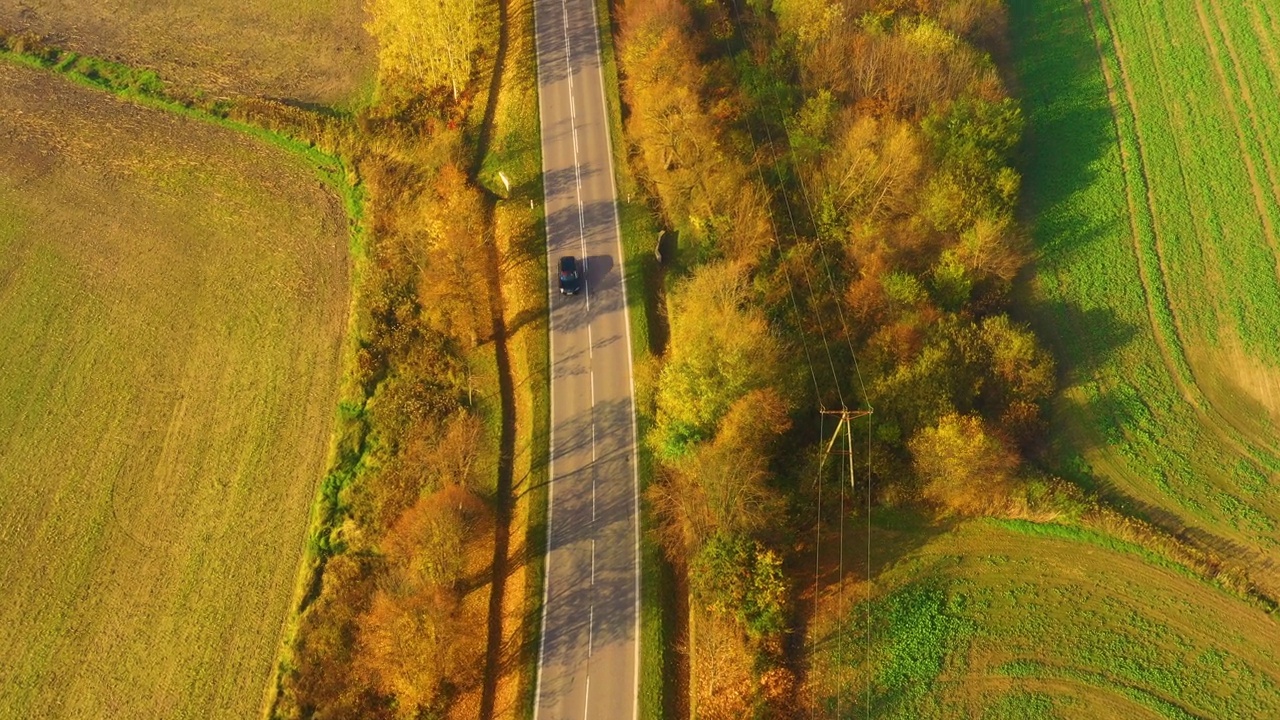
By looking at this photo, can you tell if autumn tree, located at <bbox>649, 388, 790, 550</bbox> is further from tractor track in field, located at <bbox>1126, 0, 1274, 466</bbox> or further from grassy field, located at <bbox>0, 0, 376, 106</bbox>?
grassy field, located at <bbox>0, 0, 376, 106</bbox>

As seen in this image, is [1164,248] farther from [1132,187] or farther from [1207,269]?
[1132,187]

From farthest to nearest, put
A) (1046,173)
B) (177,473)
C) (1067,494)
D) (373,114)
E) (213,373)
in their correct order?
(373,114)
(1046,173)
(213,373)
(177,473)
(1067,494)

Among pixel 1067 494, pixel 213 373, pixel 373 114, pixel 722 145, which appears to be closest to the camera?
pixel 1067 494

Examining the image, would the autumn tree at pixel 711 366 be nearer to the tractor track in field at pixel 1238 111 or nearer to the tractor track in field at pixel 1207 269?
the tractor track in field at pixel 1207 269

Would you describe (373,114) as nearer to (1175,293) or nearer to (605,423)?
(605,423)

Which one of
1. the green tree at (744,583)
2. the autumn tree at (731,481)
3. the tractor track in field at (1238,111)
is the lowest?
the green tree at (744,583)

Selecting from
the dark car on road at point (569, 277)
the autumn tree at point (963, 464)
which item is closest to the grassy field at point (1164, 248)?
the autumn tree at point (963, 464)

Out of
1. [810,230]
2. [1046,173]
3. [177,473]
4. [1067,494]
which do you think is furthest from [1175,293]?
[177,473]
